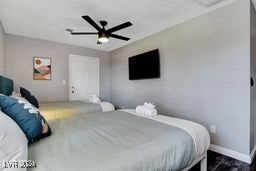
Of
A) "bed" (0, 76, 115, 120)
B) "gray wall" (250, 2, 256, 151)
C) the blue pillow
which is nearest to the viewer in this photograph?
the blue pillow

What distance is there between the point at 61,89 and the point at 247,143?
428cm

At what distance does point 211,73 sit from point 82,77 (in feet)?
11.7

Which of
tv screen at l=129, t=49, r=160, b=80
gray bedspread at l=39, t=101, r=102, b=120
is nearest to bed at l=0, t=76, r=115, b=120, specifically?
gray bedspread at l=39, t=101, r=102, b=120

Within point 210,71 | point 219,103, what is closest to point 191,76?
point 210,71

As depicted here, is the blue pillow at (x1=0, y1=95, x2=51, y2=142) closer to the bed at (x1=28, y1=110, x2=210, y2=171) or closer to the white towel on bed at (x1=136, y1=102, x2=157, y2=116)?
the bed at (x1=28, y1=110, x2=210, y2=171)

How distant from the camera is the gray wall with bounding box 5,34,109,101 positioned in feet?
11.9

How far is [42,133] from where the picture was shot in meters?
1.20

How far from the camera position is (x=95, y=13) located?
256 cm

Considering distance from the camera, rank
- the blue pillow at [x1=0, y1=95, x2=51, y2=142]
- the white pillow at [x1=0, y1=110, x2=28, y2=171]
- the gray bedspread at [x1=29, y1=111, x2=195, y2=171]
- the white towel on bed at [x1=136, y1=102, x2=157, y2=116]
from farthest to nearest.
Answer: the white towel on bed at [x1=136, y1=102, x2=157, y2=116] < the blue pillow at [x1=0, y1=95, x2=51, y2=142] < the gray bedspread at [x1=29, y1=111, x2=195, y2=171] < the white pillow at [x1=0, y1=110, x2=28, y2=171]

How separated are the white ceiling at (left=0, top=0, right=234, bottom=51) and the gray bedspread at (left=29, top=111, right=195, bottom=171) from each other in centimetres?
187

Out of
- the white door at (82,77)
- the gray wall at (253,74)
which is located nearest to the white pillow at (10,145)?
the gray wall at (253,74)

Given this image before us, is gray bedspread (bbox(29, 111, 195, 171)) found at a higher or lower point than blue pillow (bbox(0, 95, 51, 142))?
lower

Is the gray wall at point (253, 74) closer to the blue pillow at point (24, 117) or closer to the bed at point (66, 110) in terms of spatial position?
the bed at point (66, 110)

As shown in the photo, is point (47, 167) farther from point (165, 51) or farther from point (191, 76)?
point (165, 51)
